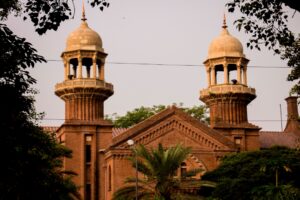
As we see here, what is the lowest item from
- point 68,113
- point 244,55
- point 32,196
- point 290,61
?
point 32,196

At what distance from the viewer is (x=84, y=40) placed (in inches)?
2152

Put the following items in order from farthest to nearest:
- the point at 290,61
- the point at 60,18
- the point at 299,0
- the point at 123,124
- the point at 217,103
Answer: the point at 123,124 → the point at 217,103 → the point at 290,61 → the point at 60,18 → the point at 299,0

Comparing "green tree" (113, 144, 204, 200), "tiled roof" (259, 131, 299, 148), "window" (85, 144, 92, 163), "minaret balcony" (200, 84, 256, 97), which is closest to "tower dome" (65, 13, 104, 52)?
"window" (85, 144, 92, 163)

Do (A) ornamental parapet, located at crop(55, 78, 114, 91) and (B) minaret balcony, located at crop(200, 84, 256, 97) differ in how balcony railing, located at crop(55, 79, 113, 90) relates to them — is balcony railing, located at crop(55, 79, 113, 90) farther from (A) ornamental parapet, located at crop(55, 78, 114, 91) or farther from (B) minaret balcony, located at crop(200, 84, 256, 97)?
(B) minaret balcony, located at crop(200, 84, 256, 97)

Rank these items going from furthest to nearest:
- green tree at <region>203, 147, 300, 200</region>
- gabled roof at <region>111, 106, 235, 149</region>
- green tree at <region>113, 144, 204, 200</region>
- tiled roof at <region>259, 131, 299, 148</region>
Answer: tiled roof at <region>259, 131, 299, 148</region> < gabled roof at <region>111, 106, 235, 149</region> < green tree at <region>113, 144, 204, 200</region> < green tree at <region>203, 147, 300, 200</region>

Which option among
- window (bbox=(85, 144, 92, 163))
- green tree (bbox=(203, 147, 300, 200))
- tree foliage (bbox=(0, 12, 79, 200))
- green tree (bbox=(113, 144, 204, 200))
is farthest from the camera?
window (bbox=(85, 144, 92, 163))

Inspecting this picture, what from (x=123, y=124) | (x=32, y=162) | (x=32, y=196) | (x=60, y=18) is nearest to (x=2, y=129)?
(x=60, y=18)

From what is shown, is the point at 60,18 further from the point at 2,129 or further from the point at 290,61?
the point at 290,61

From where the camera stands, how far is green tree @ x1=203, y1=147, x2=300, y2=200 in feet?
129

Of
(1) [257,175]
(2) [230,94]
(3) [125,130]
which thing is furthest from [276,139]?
(1) [257,175]

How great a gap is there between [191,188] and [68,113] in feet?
42.5

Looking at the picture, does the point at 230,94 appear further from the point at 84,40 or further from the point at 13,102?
the point at 13,102

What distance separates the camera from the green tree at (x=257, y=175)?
39.4m

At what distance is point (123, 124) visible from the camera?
246 ft
